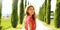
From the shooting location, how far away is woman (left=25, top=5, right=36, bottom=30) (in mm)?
1523

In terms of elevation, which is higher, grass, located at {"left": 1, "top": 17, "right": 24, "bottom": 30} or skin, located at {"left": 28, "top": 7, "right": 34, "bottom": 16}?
skin, located at {"left": 28, "top": 7, "right": 34, "bottom": 16}

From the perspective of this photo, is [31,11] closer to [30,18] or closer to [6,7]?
[30,18]

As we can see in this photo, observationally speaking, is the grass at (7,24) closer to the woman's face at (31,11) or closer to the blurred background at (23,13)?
the blurred background at (23,13)

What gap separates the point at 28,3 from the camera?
60.2 inches

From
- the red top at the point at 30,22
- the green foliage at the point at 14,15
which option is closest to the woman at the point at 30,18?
the red top at the point at 30,22

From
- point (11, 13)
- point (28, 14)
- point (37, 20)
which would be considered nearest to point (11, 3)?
point (11, 13)

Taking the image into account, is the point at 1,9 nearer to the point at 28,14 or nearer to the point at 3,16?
the point at 3,16

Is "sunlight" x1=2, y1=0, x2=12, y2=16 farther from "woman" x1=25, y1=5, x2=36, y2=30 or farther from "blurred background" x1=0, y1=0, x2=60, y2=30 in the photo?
"woman" x1=25, y1=5, x2=36, y2=30

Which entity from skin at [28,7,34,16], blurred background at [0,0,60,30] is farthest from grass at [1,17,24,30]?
skin at [28,7,34,16]

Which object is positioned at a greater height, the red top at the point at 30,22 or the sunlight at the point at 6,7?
the sunlight at the point at 6,7

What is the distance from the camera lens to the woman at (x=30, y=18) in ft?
5.00

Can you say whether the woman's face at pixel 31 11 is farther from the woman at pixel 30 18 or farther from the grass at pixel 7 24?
the grass at pixel 7 24

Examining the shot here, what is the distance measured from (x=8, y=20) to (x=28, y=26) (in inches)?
8.5

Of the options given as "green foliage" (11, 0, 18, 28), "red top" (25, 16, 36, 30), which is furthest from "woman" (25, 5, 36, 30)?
"green foliage" (11, 0, 18, 28)
